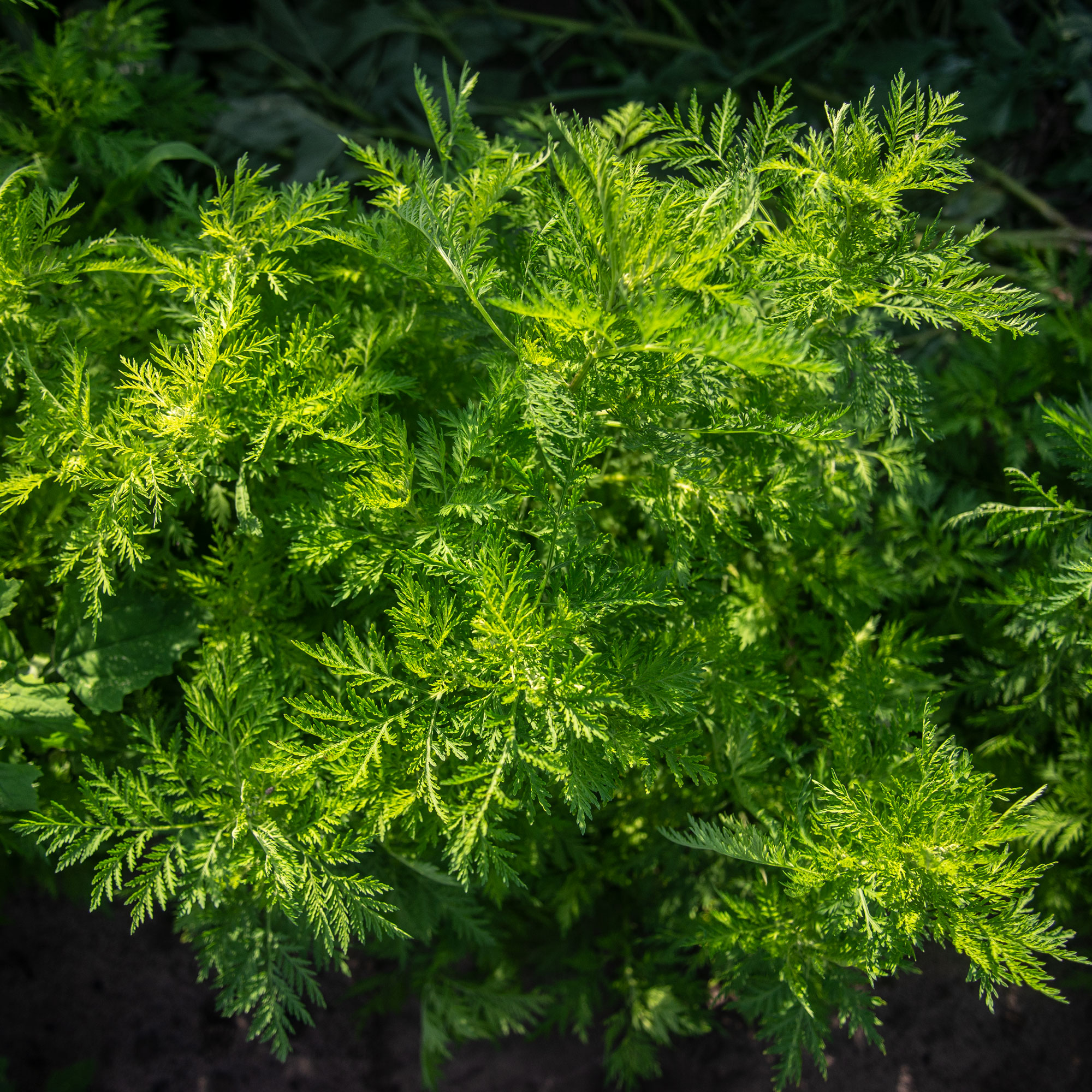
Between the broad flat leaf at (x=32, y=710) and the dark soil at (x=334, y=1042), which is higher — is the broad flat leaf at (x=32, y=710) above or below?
above

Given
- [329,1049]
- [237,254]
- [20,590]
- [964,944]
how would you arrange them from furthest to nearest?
[329,1049] → [20,590] → [237,254] → [964,944]

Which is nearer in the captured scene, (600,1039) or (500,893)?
(500,893)

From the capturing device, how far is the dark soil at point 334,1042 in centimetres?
168

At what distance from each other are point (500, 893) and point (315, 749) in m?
0.44

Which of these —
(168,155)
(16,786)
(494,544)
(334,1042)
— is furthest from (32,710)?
(334,1042)

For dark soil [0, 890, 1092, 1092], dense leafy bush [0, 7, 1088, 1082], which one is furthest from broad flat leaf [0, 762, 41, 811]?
dark soil [0, 890, 1092, 1092]

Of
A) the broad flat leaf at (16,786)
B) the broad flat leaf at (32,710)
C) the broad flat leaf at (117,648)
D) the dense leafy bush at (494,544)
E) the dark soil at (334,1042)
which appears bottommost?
the dark soil at (334,1042)

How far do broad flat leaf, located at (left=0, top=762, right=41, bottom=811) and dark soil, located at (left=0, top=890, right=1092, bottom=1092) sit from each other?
0.79 metres

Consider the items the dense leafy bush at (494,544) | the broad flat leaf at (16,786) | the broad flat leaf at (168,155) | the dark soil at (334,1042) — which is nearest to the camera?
the dense leafy bush at (494,544)

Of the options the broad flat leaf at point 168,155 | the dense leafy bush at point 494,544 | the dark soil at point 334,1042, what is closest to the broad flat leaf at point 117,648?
the dense leafy bush at point 494,544

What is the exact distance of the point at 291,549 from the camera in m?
1.00

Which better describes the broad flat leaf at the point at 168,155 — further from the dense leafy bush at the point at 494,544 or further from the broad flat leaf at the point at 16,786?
the broad flat leaf at the point at 16,786

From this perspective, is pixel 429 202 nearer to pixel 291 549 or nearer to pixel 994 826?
pixel 291 549

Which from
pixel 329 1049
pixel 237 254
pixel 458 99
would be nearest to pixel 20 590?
pixel 237 254
